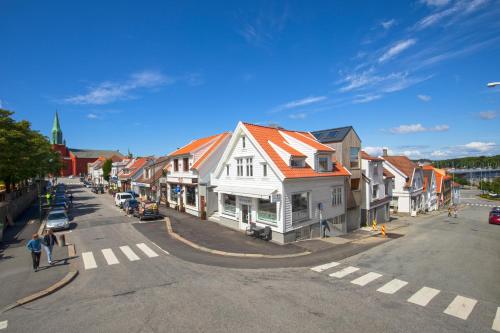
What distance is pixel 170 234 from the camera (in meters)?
20.1

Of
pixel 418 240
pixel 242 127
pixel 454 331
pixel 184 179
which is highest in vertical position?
pixel 242 127

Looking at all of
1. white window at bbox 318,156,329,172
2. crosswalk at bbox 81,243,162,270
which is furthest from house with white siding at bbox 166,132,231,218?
white window at bbox 318,156,329,172

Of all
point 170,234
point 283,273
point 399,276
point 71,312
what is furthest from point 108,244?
point 399,276

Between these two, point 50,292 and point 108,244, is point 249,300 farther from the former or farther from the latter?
point 108,244

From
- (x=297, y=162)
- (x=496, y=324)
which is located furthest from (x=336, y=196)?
(x=496, y=324)

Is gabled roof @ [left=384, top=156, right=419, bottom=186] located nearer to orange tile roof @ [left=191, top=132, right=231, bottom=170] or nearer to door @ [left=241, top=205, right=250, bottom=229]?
orange tile roof @ [left=191, top=132, right=231, bottom=170]

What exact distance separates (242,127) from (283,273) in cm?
1256

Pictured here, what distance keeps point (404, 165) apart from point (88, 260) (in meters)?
45.5

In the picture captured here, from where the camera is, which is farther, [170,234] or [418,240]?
[418,240]

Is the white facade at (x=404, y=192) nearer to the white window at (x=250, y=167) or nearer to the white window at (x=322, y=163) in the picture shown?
the white window at (x=322, y=163)

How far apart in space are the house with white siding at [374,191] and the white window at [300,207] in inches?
427

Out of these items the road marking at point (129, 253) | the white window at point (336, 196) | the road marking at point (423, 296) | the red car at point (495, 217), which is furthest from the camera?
the red car at point (495, 217)

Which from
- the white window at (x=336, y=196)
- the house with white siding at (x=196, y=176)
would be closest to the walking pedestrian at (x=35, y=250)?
the house with white siding at (x=196, y=176)

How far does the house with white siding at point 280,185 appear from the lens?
60.0ft
